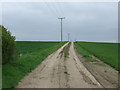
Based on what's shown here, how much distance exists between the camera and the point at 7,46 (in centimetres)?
1191

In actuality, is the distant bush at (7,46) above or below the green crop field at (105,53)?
above

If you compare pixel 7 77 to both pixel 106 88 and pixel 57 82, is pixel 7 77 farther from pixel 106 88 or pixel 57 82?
pixel 106 88

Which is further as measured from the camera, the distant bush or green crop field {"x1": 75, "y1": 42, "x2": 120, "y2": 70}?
green crop field {"x1": 75, "y1": 42, "x2": 120, "y2": 70}

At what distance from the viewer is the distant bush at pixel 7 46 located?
11562mm

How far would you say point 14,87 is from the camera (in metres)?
8.34

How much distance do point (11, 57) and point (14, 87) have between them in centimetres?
452

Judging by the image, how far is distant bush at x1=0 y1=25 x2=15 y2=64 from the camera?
11.6 m

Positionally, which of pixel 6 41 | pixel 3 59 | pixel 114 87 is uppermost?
pixel 6 41

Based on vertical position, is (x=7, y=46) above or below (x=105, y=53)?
above

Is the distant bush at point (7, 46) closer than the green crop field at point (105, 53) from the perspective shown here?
Yes

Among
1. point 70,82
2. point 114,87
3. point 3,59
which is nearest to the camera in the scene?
point 114,87

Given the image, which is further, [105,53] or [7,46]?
[105,53]

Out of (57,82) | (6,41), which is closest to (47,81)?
(57,82)

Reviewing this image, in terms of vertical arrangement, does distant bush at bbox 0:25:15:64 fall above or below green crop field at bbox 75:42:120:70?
Result: above
